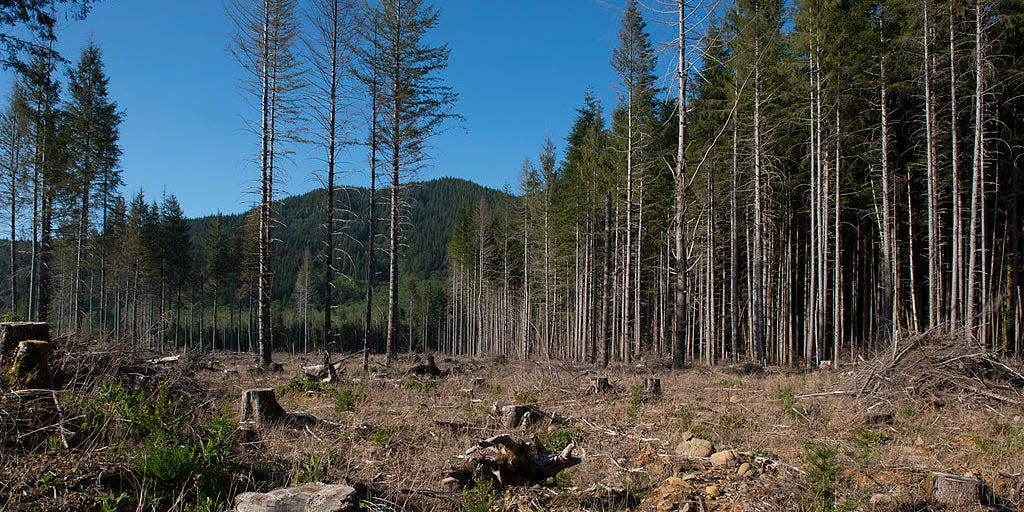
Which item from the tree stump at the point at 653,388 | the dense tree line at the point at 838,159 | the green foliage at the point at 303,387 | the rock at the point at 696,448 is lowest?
the green foliage at the point at 303,387

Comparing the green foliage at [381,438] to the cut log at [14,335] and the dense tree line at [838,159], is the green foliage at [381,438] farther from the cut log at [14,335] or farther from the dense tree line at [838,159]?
the dense tree line at [838,159]

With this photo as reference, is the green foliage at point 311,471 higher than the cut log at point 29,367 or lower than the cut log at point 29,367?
lower

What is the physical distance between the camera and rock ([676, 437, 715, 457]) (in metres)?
4.98

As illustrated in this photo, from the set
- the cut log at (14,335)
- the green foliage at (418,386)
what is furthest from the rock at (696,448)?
the cut log at (14,335)

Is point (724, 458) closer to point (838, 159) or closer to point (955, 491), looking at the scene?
point (955, 491)

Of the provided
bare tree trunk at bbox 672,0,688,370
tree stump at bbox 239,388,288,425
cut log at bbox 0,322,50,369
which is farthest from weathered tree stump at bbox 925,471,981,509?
bare tree trunk at bbox 672,0,688,370

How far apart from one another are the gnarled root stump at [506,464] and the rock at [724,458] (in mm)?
1203

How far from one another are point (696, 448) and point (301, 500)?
11.7ft

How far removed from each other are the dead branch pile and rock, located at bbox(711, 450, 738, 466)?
3.39 m

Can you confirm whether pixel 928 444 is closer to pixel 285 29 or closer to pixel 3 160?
pixel 285 29

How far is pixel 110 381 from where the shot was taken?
17.6ft

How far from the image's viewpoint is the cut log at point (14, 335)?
4.49m

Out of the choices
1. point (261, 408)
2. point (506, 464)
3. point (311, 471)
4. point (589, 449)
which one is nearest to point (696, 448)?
point (589, 449)

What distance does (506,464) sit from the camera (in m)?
4.52
